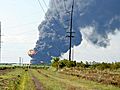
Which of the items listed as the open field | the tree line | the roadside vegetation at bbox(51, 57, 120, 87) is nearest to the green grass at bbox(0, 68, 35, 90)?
the open field

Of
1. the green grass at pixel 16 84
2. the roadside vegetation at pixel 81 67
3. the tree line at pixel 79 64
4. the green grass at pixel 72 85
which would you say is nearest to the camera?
the green grass at pixel 16 84

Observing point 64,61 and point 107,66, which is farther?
point 64,61

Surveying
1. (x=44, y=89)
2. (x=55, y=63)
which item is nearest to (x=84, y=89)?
(x=44, y=89)

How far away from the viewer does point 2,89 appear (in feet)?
117

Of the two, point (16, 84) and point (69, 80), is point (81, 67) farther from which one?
point (16, 84)

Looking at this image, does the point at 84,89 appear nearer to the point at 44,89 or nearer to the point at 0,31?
the point at 44,89

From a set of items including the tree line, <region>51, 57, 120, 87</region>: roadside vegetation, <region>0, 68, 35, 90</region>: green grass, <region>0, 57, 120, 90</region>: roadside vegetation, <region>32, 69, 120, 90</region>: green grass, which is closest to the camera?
<region>0, 68, 35, 90</region>: green grass

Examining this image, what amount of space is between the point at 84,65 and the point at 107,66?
1141 inches

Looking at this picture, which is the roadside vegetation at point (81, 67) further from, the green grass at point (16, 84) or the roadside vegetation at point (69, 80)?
the green grass at point (16, 84)

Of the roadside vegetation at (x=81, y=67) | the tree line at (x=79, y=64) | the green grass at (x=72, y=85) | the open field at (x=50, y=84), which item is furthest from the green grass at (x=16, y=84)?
the tree line at (x=79, y=64)

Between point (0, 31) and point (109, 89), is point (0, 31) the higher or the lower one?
the higher one

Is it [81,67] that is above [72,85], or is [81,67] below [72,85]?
above

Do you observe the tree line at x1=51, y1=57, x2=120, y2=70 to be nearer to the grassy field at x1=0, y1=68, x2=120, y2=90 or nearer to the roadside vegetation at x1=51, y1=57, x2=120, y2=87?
the roadside vegetation at x1=51, y1=57, x2=120, y2=87

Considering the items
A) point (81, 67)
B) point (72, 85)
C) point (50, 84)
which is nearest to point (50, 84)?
point (50, 84)
